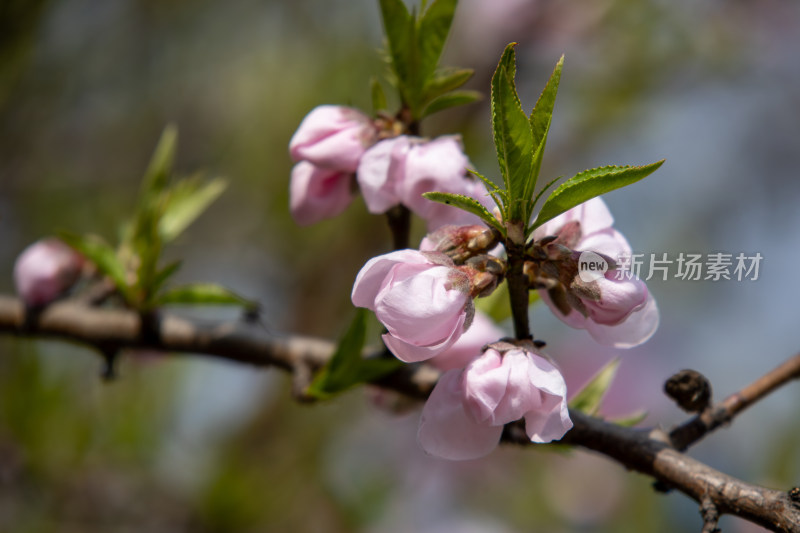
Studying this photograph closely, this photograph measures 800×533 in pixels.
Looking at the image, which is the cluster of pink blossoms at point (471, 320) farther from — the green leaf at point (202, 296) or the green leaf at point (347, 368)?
the green leaf at point (202, 296)

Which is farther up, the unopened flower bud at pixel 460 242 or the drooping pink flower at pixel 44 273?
the unopened flower bud at pixel 460 242

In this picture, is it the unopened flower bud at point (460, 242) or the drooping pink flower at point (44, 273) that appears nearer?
the unopened flower bud at point (460, 242)

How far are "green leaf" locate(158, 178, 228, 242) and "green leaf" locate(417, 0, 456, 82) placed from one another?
1.30 feet

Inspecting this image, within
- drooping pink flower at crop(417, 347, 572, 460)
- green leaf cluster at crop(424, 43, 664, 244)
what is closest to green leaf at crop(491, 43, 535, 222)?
green leaf cluster at crop(424, 43, 664, 244)

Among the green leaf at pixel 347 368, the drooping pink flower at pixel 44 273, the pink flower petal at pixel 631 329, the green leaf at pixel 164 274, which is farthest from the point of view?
the drooping pink flower at pixel 44 273

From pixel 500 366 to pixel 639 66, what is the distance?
2.16m

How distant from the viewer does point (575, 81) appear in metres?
2.52

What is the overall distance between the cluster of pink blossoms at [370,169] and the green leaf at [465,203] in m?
0.06

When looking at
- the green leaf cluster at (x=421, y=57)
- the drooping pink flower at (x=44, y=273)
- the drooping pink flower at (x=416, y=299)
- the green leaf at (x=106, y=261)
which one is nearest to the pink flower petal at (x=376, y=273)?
the drooping pink flower at (x=416, y=299)

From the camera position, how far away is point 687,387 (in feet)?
2.12

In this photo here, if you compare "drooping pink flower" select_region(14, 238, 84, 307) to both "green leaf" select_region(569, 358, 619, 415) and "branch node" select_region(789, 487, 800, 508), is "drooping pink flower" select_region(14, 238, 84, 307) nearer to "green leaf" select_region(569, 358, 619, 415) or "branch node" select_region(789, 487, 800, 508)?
"green leaf" select_region(569, 358, 619, 415)

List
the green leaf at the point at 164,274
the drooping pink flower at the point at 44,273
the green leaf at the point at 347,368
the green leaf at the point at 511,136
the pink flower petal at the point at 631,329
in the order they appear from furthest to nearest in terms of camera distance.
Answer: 1. the drooping pink flower at the point at 44,273
2. the green leaf at the point at 164,274
3. the green leaf at the point at 347,368
4. the pink flower petal at the point at 631,329
5. the green leaf at the point at 511,136

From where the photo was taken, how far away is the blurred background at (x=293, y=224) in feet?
4.98

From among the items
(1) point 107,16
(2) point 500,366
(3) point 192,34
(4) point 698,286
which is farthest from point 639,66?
(2) point 500,366
